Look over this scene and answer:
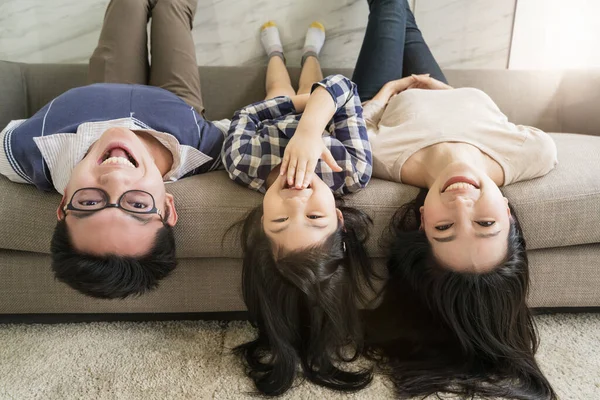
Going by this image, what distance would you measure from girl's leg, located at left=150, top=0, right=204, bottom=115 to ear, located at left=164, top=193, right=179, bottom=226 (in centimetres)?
57

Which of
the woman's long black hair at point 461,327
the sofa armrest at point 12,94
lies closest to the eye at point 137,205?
the woman's long black hair at point 461,327

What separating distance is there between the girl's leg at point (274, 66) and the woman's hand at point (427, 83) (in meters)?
0.45

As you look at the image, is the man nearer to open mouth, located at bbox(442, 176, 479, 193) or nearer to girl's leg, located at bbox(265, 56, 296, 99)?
girl's leg, located at bbox(265, 56, 296, 99)

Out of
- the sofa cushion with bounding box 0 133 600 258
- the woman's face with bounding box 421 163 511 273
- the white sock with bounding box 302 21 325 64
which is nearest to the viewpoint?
the woman's face with bounding box 421 163 511 273

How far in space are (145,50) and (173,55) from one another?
0.42ft

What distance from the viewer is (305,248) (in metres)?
0.96

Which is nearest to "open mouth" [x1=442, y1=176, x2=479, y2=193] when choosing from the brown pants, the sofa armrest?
the brown pants

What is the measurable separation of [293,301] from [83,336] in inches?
23.3

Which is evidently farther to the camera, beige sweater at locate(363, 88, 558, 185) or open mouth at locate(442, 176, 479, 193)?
beige sweater at locate(363, 88, 558, 185)

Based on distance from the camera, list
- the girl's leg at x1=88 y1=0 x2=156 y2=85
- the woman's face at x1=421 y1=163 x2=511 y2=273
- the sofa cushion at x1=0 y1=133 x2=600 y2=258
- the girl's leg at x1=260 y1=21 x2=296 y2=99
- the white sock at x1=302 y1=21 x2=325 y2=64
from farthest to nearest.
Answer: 1. the white sock at x1=302 y1=21 x2=325 y2=64
2. the girl's leg at x1=260 y1=21 x2=296 y2=99
3. the girl's leg at x1=88 y1=0 x2=156 y2=85
4. the sofa cushion at x1=0 y1=133 x2=600 y2=258
5. the woman's face at x1=421 y1=163 x2=511 y2=273

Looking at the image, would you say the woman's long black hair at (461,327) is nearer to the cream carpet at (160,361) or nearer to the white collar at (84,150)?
the cream carpet at (160,361)

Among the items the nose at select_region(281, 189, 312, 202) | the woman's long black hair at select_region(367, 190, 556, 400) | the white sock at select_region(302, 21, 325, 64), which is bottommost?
the woman's long black hair at select_region(367, 190, 556, 400)

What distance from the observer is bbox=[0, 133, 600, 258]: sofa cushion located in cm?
107

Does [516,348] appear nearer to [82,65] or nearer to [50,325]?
[50,325]
